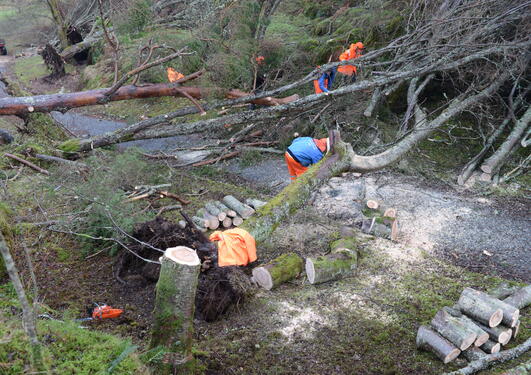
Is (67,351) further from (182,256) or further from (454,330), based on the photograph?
(454,330)

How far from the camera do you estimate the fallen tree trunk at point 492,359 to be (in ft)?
11.0

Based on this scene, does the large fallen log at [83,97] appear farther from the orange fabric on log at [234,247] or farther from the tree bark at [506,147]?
the tree bark at [506,147]

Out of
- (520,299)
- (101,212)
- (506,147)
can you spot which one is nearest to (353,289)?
(520,299)

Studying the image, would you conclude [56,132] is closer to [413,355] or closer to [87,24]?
[413,355]

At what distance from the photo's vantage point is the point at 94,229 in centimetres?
481

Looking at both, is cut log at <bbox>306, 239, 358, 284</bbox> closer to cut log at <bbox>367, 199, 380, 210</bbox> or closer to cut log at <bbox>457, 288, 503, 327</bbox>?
cut log at <bbox>367, 199, 380, 210</bbox>

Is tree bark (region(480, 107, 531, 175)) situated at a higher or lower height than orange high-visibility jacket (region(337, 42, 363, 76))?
lower

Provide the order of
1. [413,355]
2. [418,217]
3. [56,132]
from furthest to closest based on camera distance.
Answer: [56,132]
[418,217]
[413,355]

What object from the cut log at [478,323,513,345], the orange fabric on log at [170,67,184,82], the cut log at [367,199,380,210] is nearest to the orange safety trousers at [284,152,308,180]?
the cut log at [367,199,380,210]

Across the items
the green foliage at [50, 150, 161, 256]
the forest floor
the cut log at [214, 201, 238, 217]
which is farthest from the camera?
the cut log at [214, 201, 238, 217]

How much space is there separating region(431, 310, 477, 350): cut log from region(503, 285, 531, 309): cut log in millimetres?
896

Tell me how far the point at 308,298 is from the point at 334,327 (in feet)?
1.63

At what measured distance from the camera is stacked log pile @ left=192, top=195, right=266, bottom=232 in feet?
19.1

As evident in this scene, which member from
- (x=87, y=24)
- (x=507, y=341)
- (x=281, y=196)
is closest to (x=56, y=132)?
(x=281, y=196)
